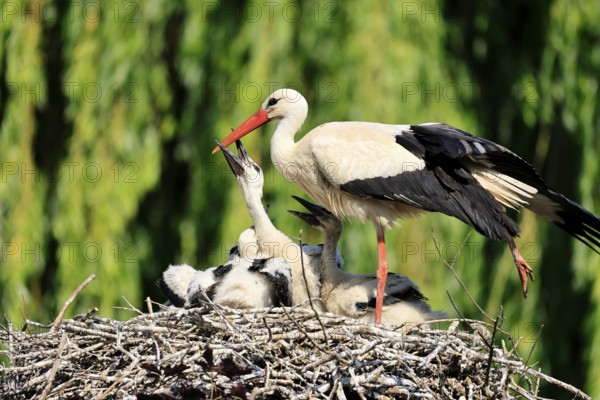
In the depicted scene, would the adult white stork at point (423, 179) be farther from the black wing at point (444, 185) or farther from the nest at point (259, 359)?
the nest at point (259, 359)

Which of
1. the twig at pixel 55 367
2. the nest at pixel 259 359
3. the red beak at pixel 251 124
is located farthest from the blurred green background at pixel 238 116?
the twig at pixel 55 367

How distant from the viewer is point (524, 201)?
5.48 m

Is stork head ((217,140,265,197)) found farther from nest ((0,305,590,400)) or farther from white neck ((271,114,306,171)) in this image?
Answer: nest ((0,305,590,400))

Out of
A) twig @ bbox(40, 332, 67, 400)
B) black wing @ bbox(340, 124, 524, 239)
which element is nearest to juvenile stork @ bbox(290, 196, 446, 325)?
black wing @ bbox(340, 124, 524, 239)

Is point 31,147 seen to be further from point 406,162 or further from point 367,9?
point 406,162

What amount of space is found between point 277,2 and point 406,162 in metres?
2.09

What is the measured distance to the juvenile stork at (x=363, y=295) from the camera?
211 inches

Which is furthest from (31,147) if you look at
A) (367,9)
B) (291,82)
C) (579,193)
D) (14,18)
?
(579,193)

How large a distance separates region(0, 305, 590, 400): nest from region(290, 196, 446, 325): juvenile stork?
1.61 feet

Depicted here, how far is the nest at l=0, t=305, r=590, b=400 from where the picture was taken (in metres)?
4.36

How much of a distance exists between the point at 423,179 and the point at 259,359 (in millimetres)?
1339

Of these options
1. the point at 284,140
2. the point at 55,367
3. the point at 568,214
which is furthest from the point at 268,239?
the point at 55,367

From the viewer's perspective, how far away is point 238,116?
7.13 m

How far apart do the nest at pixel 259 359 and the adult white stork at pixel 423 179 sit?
66 cm
